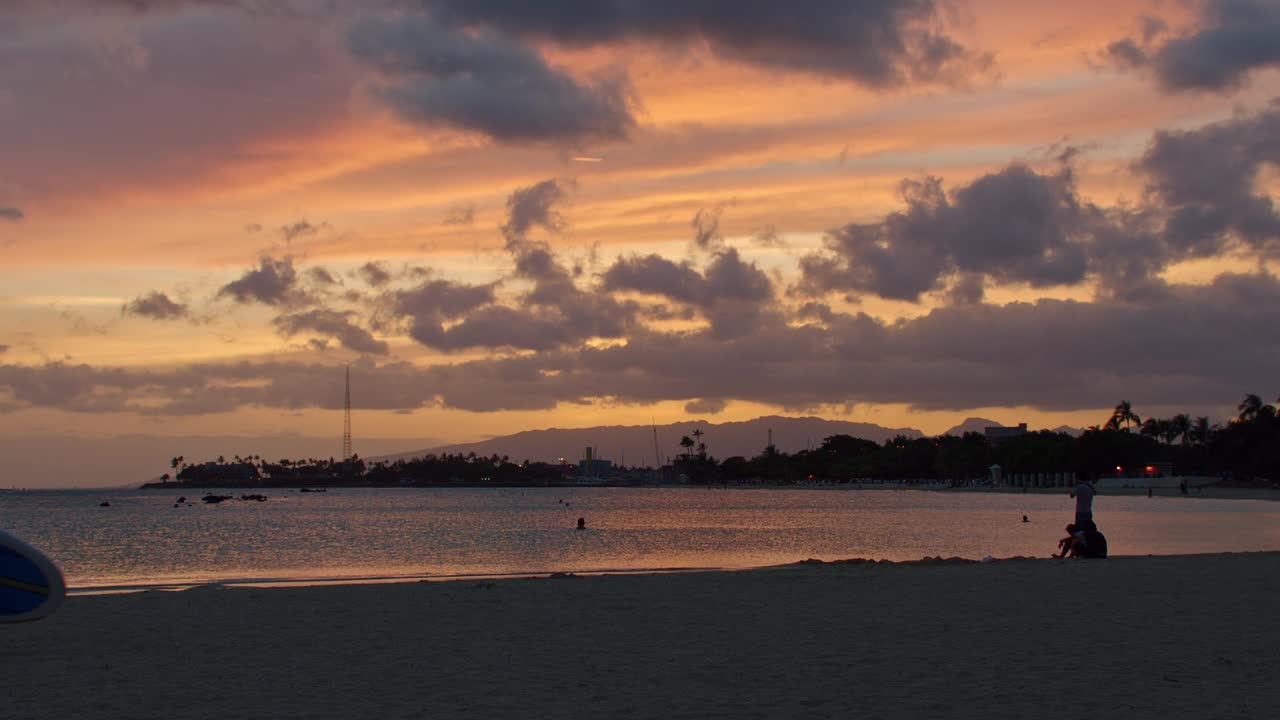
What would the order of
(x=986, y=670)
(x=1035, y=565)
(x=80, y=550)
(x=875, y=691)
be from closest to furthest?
(x=875, y=691) < (x=986, y=670) < (x=1035, y=565) < (x=80, y=550)

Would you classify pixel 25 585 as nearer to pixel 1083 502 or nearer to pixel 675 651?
pixel 675 651

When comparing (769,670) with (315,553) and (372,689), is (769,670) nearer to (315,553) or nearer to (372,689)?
(372,689)

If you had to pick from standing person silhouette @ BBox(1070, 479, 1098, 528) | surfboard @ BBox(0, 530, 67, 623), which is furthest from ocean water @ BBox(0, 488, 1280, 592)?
surfboard @ BBox(0, 530, 67, 623)

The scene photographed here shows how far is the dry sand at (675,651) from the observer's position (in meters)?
11.3

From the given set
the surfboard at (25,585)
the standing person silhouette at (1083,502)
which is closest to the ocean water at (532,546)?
the standing person silhouette at (1083,502)

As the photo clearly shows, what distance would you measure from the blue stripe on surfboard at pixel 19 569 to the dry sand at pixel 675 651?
1023 mm

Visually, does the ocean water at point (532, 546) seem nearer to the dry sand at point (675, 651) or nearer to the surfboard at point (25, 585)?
the dry sand at point (675, 651)

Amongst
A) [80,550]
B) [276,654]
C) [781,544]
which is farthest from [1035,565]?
[80,550]

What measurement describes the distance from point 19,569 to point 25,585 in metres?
0.22

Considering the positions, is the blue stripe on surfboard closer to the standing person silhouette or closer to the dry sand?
the dry sand

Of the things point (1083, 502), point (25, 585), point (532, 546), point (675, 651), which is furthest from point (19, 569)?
point (532, 546)

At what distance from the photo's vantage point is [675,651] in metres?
14.8

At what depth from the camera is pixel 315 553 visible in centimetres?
5647

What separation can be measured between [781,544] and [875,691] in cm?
4730
